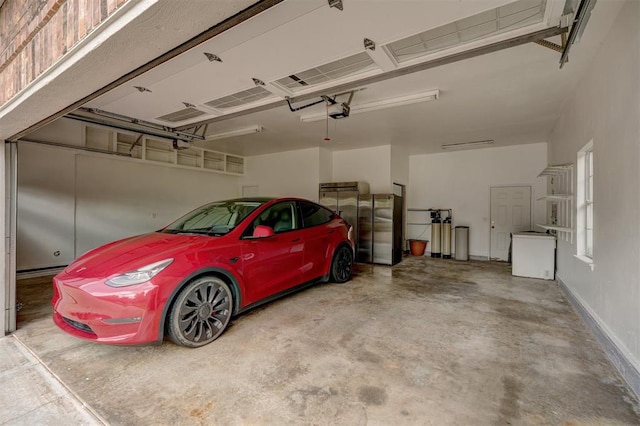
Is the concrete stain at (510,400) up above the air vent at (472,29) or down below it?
below

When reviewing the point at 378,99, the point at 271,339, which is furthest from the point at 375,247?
the point at 271,339

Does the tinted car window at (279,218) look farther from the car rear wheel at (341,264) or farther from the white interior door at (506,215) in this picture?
the white interior door at (506,215)

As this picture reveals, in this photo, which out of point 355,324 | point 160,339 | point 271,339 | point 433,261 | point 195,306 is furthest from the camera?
point 433,261

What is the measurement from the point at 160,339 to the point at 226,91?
2.53 m

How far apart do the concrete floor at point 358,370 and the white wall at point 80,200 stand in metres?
2.00

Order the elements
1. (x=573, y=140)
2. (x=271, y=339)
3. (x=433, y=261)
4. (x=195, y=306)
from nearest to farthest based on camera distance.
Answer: (x=195, y=306) → (x=271, y=339) → (x=573, y=140) → (x=433, y=261)

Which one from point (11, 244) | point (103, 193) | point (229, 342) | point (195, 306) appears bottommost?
point (229, 342)

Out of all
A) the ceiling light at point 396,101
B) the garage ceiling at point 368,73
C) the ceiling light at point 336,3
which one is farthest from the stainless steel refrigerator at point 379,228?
the ceiling light at point 336,3

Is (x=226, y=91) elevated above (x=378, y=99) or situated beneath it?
situated beneath

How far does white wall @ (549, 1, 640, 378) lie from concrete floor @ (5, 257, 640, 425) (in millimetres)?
385

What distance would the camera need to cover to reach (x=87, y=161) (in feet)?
17.4

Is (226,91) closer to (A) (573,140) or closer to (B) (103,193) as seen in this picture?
(B) (103,193)

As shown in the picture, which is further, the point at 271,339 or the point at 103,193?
the point at 103,193

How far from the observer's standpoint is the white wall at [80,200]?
4.67m
